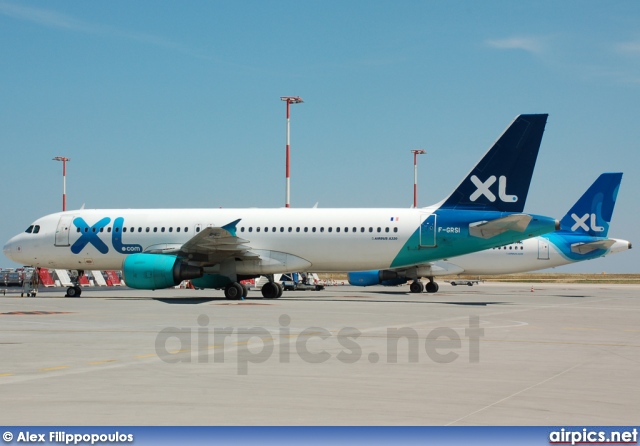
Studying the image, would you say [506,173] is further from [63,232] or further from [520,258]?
[63,232]

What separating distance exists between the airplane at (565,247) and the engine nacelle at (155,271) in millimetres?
19571

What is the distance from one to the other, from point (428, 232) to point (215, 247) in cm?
957

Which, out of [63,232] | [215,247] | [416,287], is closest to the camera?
[215,247]

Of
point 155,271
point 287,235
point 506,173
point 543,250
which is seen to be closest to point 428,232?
point 506,173

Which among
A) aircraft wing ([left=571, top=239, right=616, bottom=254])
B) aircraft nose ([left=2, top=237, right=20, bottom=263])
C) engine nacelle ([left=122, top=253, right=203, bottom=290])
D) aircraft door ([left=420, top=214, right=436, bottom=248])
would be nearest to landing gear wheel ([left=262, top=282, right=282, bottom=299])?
engine nacelle ([left=122, top=253, right=203, bottom=290])

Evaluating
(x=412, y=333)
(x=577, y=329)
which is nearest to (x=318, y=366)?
(x=412, y=333)

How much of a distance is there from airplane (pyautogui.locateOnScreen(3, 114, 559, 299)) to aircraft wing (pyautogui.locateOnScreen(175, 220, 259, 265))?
5cm

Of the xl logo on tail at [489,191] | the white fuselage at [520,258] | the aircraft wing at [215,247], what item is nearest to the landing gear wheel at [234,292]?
the aircraft wing at [215,247]

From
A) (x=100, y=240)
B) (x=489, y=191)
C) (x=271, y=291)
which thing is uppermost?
(x=489, y=191)

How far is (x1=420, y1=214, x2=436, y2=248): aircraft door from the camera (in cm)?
3544

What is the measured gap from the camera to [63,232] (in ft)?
131

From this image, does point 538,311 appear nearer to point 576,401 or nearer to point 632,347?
point 632,347

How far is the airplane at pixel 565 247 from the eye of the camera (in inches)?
1953

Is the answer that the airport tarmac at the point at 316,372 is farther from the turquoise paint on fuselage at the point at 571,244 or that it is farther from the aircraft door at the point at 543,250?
the aircraft door at the point at 543,250
